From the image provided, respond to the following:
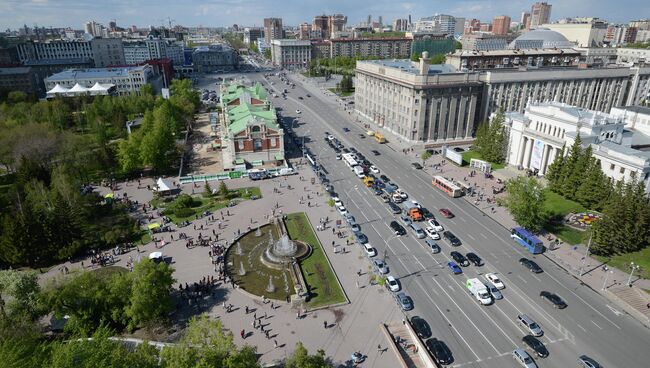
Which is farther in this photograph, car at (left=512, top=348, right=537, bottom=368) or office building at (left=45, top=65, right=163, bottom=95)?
office building at (left=45, top=65, right=163, bottom=95)

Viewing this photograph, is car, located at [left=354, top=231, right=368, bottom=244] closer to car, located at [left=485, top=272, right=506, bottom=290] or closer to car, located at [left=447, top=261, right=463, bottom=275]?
car, located at [left=447, top=261, right=463, bottom=275]

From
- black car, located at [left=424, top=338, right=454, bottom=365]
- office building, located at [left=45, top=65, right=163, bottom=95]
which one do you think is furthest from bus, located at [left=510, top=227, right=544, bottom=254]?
office building, located at [left=45, top=65, right=163, bottom=95]

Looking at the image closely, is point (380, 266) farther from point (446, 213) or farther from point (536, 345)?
point (446, 213)

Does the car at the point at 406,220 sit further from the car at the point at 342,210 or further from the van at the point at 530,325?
the van at the point at 530,325

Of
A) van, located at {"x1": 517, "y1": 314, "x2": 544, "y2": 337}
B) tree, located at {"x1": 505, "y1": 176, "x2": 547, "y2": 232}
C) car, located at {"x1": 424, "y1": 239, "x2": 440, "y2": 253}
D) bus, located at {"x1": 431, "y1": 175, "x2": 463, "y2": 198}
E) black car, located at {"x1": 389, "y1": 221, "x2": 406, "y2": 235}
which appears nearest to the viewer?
van, located at {"x1": 517, "y1": 314, "x2": 544, "y2": 337}

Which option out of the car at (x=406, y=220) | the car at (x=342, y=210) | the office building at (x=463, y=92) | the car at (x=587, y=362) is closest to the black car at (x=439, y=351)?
the car at (x=587, y=362)

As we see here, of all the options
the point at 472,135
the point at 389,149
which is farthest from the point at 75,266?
the point at 472,135

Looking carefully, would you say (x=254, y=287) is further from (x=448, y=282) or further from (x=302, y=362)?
(x=448, y=282)

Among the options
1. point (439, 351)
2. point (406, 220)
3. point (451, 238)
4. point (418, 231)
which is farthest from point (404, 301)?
point (406, 220)
